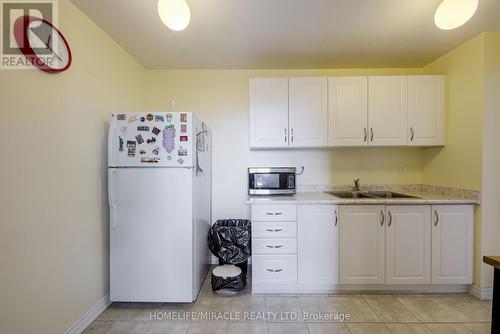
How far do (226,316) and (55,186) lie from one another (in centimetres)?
160

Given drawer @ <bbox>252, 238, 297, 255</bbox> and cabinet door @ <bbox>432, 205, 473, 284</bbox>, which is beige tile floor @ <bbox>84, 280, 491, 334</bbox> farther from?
drawer @ <bbox>252, 238, 297, 255</bbox>

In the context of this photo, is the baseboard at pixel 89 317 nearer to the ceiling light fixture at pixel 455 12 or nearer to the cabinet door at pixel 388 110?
the cabinet door at pixel 388 110

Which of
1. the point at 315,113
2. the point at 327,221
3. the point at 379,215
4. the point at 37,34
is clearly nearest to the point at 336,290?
the point at 327,221

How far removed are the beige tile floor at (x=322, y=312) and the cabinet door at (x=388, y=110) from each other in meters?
1.56

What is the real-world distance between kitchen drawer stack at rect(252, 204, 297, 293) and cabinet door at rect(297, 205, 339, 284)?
0.07 m

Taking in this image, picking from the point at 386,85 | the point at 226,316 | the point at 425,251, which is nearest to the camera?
the point at 226,316

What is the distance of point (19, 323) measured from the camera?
133cm

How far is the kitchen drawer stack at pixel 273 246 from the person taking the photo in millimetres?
2254

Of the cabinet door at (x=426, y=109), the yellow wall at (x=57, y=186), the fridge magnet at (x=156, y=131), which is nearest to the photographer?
the yellow wall at (x=57, y=186)

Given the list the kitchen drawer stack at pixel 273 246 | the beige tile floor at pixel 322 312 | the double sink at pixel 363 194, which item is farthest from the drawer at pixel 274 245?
the double sink at pixel 363 194

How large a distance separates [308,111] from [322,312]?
1915 mm

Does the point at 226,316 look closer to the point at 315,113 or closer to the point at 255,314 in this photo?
the point at 255,314

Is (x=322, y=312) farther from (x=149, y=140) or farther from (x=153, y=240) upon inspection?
(x=149, y=140)

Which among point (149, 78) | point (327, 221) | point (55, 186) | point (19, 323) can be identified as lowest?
point (19, 323)
